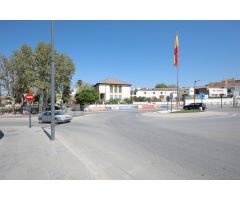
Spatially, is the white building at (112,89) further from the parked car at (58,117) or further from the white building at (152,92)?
the parked car at (58,117)

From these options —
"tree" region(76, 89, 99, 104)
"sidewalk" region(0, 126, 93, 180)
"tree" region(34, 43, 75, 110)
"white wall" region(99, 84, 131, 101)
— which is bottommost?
"sidewalk" region(0, 126, 93, 180)

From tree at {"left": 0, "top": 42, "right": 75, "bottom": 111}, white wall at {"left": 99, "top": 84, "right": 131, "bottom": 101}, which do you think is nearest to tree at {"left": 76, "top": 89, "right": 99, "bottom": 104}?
tree at {"left": 0, "top": 42, "right": 75, "bottom": 111}

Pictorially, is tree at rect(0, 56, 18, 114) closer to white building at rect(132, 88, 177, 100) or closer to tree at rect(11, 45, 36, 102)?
tree at rect(11, 45, 36, 102)

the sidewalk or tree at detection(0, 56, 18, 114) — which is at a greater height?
tree at detection(0, 56, 18, 114)

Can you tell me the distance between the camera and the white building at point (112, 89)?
212 ft

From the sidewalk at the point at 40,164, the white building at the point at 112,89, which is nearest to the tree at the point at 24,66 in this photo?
the sidewalk at the point at 40,164

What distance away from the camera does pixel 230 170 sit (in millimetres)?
5156

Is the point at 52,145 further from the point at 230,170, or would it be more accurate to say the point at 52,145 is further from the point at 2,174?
the point at 230,170

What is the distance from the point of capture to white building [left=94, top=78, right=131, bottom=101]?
64625mm

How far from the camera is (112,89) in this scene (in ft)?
218

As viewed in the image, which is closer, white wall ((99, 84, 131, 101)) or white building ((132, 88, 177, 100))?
white wall ((99, 84, 131, 101))

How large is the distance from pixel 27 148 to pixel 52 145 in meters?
1.03
